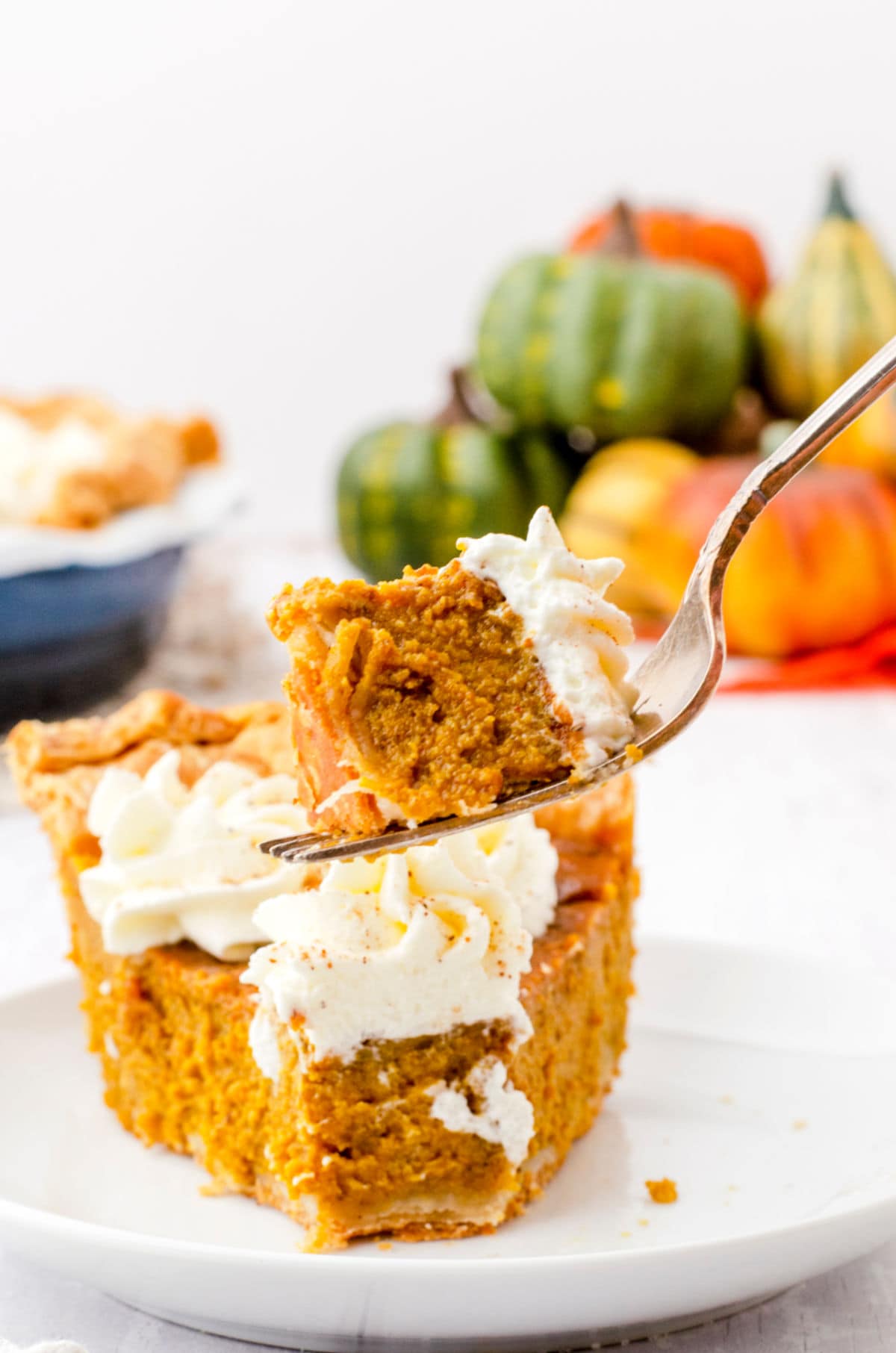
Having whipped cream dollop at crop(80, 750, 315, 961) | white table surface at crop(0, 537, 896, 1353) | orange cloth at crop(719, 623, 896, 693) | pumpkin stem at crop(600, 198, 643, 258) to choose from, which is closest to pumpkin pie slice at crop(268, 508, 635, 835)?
whipped cream dollop at crop(80, 750, 315, 961)

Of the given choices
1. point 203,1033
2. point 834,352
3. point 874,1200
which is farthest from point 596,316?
point 874,1200

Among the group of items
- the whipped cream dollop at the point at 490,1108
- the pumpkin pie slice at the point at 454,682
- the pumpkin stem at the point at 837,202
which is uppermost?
the pumpkin pie slice at the point at 454,682

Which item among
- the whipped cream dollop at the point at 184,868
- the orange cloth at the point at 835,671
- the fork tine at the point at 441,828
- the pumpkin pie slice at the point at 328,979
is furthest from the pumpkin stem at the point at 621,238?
the fork tine at the point at 441,828

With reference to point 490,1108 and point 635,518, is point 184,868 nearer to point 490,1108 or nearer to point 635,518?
point 490,1108

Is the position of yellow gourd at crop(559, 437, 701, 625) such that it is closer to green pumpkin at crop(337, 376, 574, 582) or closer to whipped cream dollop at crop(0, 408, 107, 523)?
green pumpkin at crop(337, 376, 574, 582)

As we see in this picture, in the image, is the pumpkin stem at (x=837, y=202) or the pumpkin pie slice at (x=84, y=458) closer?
the pumpkin pie slice at (x=84, y=458)

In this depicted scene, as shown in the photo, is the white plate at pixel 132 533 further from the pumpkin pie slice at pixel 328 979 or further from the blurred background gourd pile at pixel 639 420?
the pumpkin pie slice at pixel 328 979

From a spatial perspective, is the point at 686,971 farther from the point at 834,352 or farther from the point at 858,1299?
the point at 834,352
